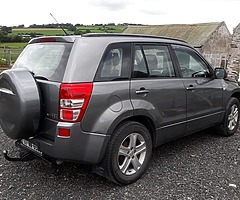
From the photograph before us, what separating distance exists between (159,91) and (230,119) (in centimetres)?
234

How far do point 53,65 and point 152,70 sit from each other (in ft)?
4.26

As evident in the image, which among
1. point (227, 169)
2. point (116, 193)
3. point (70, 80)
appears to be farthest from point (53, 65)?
point (227, 169)

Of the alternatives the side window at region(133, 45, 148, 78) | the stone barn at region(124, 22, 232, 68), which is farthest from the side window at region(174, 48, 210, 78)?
the stone barn at region(124, 22, 232, 68)

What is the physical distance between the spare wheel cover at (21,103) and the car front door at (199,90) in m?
2.18

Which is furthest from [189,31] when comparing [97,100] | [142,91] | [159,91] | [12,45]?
[97,100]

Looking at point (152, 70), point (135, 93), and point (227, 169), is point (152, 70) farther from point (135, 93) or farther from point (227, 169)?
point (227, 169)

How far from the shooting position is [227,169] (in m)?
3.65

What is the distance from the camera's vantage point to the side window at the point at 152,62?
130 inches

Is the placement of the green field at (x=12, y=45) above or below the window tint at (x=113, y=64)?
above

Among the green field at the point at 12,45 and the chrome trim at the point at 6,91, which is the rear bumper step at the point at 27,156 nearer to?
the chrome trim at the point at 6,91

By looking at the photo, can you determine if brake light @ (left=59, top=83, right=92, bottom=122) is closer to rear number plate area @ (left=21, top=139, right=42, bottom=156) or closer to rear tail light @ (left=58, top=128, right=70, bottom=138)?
rear tail light @ (left=58, top=128, right=70, bottom=138)

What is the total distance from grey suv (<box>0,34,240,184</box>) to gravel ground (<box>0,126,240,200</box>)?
0.23 metres

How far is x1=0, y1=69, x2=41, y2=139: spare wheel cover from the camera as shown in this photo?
8.89 ft

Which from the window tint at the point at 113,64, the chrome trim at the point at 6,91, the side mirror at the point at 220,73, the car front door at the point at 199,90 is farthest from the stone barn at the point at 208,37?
the chrome trim at the point at 6,91
